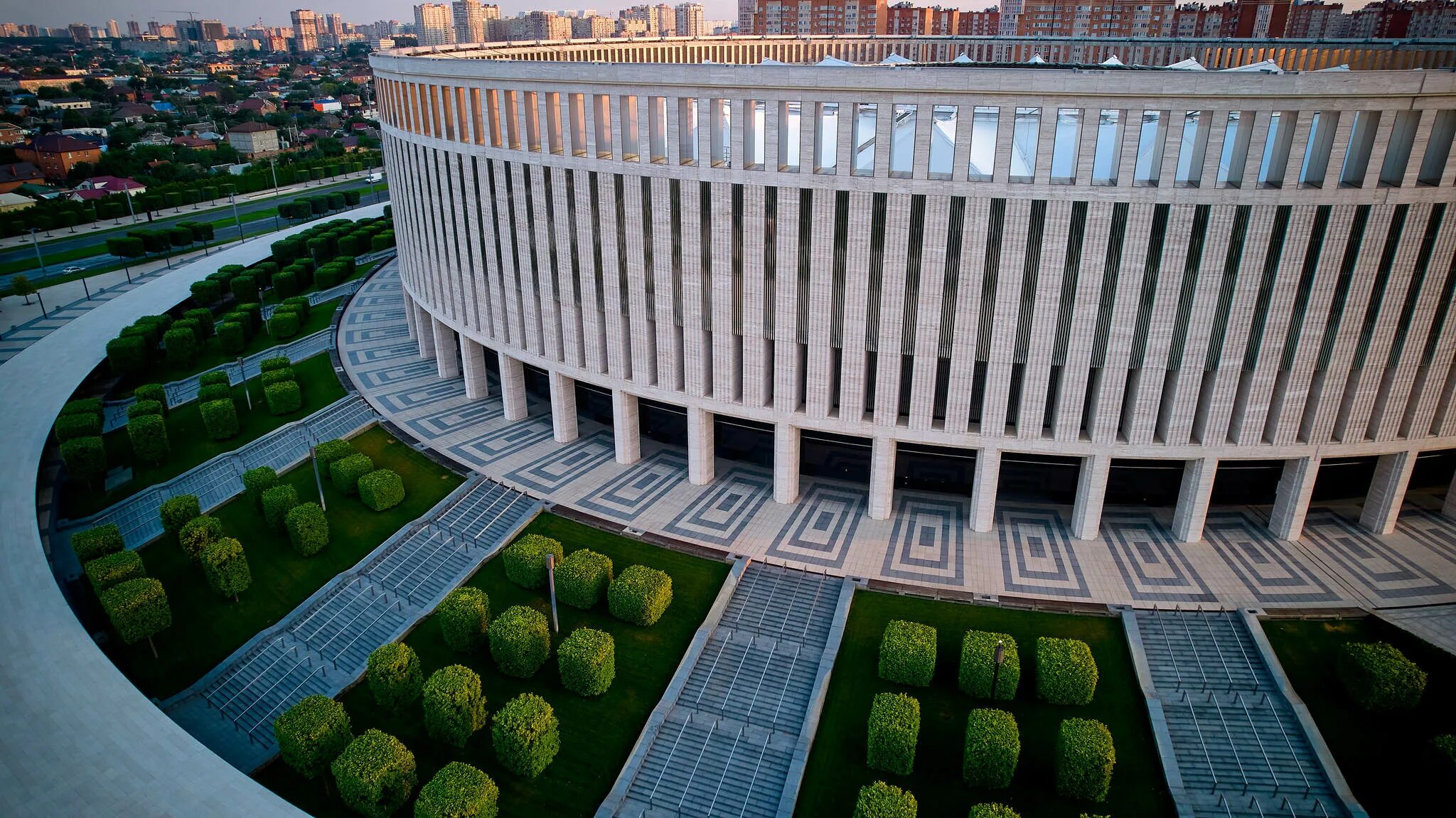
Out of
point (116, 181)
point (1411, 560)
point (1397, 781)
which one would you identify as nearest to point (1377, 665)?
point (1397, 781)

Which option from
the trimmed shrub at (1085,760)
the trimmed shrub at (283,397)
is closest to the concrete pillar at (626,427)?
Answer: the trimmed shrub at (283,397)

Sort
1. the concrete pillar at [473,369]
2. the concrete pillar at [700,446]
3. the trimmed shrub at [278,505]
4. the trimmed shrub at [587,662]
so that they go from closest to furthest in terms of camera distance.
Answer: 1. the trimmed shrub at [587,662]
2. the trimmed shrub at [278,505]
3. the concrete pillar at [700,446]
4. the concrete pillar at [473,369]

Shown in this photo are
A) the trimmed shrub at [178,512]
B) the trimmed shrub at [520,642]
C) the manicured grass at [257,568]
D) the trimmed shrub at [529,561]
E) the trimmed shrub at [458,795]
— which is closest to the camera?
the trimmed shrub at [458,795]

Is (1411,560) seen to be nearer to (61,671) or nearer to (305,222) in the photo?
(61,671)

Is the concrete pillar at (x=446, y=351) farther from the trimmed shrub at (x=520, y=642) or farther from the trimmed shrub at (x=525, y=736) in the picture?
the trimmed shrub at (x=525, y=736)

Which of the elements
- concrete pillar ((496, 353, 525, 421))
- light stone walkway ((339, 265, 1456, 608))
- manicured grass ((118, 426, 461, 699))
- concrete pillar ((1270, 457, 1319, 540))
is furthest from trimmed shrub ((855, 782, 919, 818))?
concrete pillar ((496, 353, 525, 421))

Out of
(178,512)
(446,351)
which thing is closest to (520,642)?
(178,512)

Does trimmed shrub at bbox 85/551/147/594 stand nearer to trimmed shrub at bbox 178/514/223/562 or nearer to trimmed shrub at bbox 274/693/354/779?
trimmed shrub at bbox 178/514/223/562
